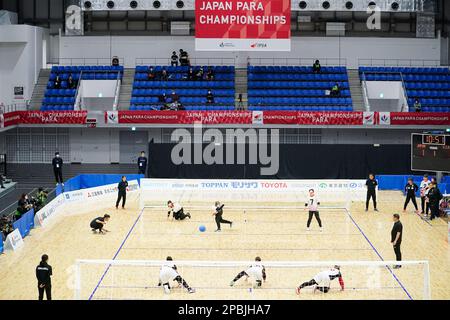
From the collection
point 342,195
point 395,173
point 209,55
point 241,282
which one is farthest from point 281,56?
point 241,282

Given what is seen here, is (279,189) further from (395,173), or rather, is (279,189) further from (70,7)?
(70,7)

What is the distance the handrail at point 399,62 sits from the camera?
138 ft

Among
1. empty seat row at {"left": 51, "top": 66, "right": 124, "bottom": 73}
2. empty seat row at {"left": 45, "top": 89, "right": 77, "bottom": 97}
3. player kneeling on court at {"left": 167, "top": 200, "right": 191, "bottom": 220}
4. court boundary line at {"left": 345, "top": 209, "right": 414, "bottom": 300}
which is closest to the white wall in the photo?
empty seat row at {"left": 51, "top": 66, "right": 124, "bottom": 73}

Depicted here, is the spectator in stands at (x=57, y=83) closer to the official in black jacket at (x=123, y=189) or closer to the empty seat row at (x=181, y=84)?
the empty seat row at (x=181, y=84)

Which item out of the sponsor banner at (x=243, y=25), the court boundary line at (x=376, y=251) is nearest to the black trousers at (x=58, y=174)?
the sponsor banner at (x=243, y=25)

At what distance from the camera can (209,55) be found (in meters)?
42.1

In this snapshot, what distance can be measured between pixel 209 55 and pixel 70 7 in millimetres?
9355

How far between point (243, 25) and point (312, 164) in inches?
328

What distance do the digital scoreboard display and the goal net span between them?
37.9 feet

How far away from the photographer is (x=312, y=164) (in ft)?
115

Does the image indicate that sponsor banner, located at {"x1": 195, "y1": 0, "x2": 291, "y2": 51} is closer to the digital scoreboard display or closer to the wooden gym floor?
the digital scoreboard display

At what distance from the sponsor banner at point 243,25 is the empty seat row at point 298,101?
6.60 m
